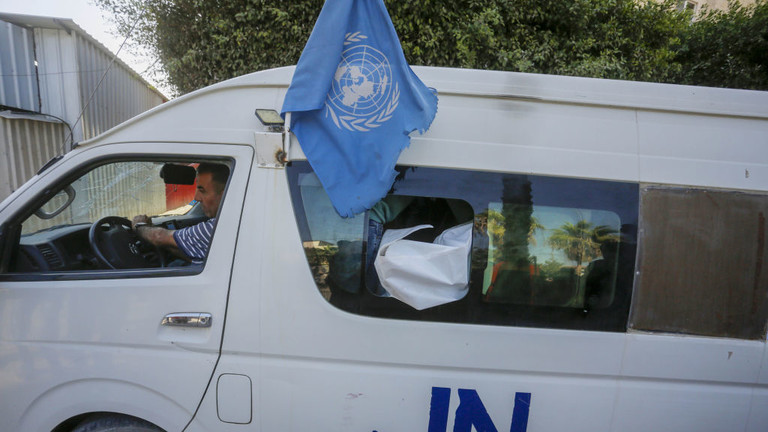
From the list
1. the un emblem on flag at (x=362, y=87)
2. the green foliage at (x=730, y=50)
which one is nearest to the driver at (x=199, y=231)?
the un emblem on flag at (x=362, y=87)

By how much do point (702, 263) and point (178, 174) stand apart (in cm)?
309

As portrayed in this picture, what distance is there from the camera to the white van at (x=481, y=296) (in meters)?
1.72

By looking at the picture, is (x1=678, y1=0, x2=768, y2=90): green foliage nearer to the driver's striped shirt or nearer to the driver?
the driver

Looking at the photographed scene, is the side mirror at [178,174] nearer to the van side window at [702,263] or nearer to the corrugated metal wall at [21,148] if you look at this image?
the van side window at [702,263]

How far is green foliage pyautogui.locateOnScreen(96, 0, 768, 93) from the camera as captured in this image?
5074 millimetres

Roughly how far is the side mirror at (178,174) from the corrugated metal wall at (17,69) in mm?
4282

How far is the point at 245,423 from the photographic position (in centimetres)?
176

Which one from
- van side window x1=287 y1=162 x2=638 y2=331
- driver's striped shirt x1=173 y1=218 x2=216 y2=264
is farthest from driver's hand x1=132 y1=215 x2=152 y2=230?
van side window x1=287 y1=162 x2=638 y2=331

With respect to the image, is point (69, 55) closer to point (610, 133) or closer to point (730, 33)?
point (610, 133)

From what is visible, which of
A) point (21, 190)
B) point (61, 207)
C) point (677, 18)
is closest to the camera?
point (21, 190)

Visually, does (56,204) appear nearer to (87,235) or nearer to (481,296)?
(87,235)

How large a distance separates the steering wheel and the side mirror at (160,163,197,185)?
0.48 meters

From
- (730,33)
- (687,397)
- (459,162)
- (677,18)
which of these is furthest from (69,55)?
(730,33)

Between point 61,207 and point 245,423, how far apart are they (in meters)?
1.47
